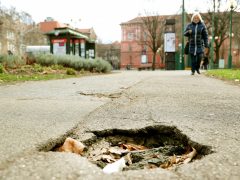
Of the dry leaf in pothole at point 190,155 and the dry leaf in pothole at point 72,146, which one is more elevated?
the dry leaf in pothole at point 72,146

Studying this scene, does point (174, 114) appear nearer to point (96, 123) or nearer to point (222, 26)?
point (96, 123)

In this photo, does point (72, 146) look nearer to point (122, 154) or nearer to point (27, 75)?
point (122, 154)

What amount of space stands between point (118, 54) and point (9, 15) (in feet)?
115

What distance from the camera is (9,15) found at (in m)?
45.2

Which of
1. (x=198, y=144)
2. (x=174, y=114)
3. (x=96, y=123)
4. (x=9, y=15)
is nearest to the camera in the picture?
(x=198, y=144)

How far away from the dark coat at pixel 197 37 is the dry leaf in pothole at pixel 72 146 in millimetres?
7613

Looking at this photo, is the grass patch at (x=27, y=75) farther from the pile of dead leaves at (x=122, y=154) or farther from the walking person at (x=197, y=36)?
the pile of dead leaves at (x=122, y=154)

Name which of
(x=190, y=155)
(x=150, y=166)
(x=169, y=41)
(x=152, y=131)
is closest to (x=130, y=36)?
(x=169, y=41)

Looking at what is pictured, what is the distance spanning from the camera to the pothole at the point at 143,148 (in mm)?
1629

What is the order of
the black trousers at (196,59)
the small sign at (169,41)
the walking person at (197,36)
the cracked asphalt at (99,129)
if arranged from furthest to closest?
the small sign at (169,41) → the black trousers at (196,59) → the walking person at (197,36) → the cracked asphalt at (99,129)

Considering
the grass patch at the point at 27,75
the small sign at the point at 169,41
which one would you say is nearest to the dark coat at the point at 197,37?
the grass patch at the point at 27,75

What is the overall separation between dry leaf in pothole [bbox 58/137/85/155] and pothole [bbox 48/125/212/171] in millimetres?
32

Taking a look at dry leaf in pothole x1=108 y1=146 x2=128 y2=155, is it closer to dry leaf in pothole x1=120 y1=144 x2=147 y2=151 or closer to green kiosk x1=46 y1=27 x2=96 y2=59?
dry leaf in pothole x1=120 y1=144 x2=147 y2=151

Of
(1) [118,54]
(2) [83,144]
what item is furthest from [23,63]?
(1) [118,54]
